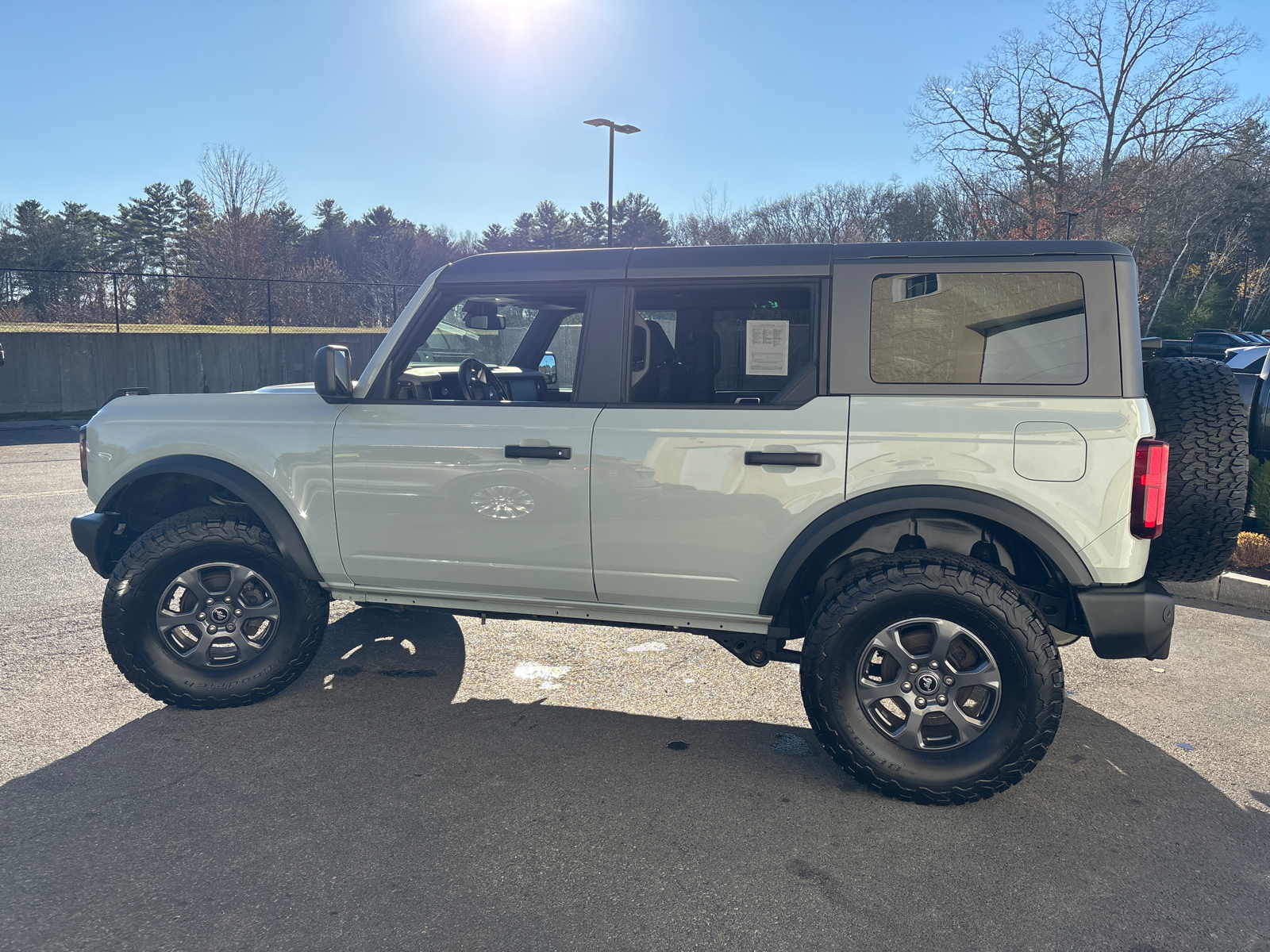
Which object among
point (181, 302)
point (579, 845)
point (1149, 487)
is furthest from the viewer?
point (181, 302)

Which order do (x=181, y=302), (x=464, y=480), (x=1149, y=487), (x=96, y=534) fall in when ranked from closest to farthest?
(x=1149, y=487)
(x=464, y=480)
(x=96, y=534)
(x=181, y=302)

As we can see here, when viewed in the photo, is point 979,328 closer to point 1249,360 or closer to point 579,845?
point 579,845

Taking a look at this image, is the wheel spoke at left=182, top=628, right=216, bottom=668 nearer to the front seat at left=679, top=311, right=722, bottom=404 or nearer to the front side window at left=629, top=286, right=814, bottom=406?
the front side window at left=629, top=286, right=814, bottom=406

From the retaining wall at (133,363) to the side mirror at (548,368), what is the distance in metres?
14.0

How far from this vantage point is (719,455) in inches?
132

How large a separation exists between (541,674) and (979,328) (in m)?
2.66

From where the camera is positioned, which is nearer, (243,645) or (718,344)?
(718,344)

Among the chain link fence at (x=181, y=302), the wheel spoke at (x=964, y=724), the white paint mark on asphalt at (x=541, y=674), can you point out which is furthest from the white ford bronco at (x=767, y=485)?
the chain link fence at (x=181, y=302)

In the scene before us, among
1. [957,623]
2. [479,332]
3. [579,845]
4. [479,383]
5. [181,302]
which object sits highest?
[181,302]

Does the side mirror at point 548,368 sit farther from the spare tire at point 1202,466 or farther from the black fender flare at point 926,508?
the spare tire at point 1202,466

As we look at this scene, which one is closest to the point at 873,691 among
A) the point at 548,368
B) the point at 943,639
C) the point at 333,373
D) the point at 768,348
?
the point at 943,639

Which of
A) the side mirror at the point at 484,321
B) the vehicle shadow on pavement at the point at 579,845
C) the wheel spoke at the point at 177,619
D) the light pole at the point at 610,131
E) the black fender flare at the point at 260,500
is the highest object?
the light pole at the point at 610,131

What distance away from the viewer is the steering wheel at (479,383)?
411 centimetres

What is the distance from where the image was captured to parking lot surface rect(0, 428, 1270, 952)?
2.49m
